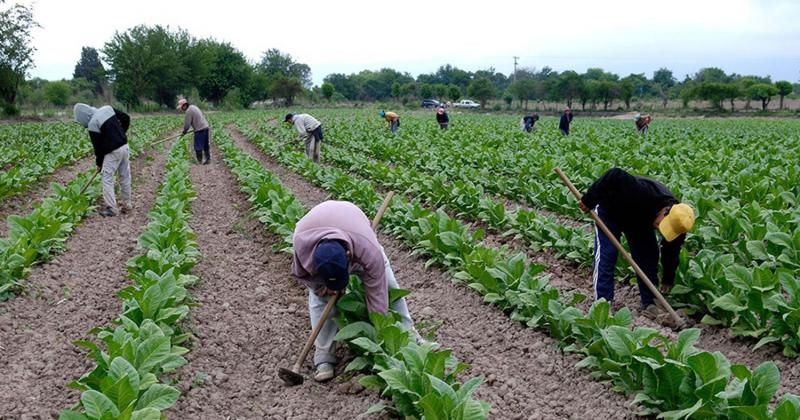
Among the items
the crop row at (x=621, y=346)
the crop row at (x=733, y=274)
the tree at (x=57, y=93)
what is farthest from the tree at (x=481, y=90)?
the crop row at (x=621, y=346)

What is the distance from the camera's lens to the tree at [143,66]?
5662 cm

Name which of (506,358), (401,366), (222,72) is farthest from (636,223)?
(222,72)

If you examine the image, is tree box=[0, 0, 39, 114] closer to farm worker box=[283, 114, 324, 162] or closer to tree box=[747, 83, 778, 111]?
farm worker box=[283, 114, 324, 162]

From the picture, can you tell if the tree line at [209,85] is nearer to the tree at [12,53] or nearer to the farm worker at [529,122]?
the tree at [12,53]

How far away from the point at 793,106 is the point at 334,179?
6085 centimetres

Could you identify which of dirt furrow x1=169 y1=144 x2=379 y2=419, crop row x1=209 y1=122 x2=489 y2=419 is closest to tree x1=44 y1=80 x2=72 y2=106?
dirt furrow x1=169 y1=144 x2=379 y2=419

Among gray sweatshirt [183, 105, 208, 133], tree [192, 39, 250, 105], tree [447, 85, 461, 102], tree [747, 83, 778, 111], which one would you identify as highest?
tree [192, 39, 250, 105]

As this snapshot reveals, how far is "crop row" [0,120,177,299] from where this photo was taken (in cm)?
594

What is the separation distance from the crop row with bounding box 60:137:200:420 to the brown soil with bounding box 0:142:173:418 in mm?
278

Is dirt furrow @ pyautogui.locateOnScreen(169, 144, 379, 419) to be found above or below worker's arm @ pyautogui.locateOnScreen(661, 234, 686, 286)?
below

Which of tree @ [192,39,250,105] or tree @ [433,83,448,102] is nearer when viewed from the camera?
tree @ [192,39,250,105]

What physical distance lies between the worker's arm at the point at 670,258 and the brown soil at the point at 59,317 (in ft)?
15.5

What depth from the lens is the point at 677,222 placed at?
4969 millimetres

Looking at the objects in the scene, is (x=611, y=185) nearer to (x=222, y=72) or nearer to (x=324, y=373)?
(x=324, y=373)
